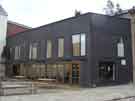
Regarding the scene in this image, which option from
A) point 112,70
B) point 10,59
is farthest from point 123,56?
point 10,59

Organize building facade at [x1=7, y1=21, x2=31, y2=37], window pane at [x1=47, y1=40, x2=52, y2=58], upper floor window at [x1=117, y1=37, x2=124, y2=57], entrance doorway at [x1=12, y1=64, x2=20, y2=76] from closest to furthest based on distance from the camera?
upper floor window at [x1=117, y1=37, x2=124, y2=57] < window pane at [x1=47, y1=40, x2=52, y2=58] < entrance doorway at [x1=12, y1=64, x2=20, y2=76] < building facade at [x1=7, y1=21, x2=31, y2=37]

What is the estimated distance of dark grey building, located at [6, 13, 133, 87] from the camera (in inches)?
649

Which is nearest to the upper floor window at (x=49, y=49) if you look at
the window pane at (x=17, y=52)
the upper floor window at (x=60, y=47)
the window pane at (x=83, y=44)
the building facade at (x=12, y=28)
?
the upper floor window at (x=60, y=47)

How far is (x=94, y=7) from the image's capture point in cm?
3472

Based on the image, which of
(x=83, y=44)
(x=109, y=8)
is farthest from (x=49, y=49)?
(x=109, y=8)

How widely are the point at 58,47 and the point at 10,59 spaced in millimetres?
11633

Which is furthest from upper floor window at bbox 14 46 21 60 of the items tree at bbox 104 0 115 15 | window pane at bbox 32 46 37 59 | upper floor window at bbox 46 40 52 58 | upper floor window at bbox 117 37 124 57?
tree at bbox 104 0 115 15

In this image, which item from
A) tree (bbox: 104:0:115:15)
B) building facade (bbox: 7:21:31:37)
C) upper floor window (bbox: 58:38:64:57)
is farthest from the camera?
tree (bbox: 104:0:115:15)

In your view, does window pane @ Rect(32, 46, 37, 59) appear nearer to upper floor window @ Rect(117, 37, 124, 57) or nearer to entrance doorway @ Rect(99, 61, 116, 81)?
entrance doorway @ Rect(99, 61, 116, 81)

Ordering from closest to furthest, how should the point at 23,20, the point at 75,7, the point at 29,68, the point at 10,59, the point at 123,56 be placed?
the point at 123,56 → the point at 29,68 → the point at 10,59 → the point at 75,7 → the point at 23,20

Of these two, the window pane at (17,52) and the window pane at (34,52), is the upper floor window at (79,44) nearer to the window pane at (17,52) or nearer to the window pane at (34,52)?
the window pane at (34,52)

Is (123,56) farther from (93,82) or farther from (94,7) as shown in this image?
(94,7)

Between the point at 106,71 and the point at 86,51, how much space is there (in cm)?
256

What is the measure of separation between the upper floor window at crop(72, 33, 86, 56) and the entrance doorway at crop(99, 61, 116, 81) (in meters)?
1.96
